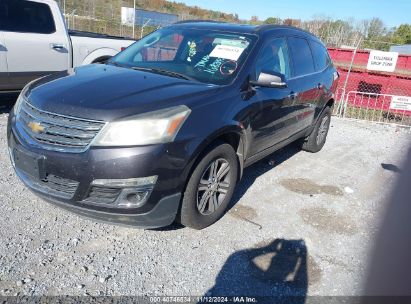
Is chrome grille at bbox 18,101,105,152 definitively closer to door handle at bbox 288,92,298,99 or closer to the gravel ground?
the gravel ground

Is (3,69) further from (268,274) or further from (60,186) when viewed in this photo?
(268,274)

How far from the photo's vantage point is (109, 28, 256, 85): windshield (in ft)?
12.0

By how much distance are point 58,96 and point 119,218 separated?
1.10 meters

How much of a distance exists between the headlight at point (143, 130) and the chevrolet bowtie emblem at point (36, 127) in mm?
525

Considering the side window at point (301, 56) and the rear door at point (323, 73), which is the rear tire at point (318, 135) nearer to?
the rear door at point (323, 73)

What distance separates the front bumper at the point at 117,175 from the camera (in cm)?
269

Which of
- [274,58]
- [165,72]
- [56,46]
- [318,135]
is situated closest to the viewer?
[165,72]

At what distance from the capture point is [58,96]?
9.84ft

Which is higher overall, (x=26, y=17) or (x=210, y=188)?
(x=26, y=17)

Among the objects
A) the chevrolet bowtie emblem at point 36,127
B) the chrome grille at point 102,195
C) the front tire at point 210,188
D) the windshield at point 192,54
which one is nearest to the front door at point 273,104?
the windshield at point 192,54

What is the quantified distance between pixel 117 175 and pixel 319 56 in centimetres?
407

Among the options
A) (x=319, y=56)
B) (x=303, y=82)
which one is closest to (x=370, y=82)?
(x=319, y=56)

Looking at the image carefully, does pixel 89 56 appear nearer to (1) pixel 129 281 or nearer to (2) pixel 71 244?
(2) pixel 71 244

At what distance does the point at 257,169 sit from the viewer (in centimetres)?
516
